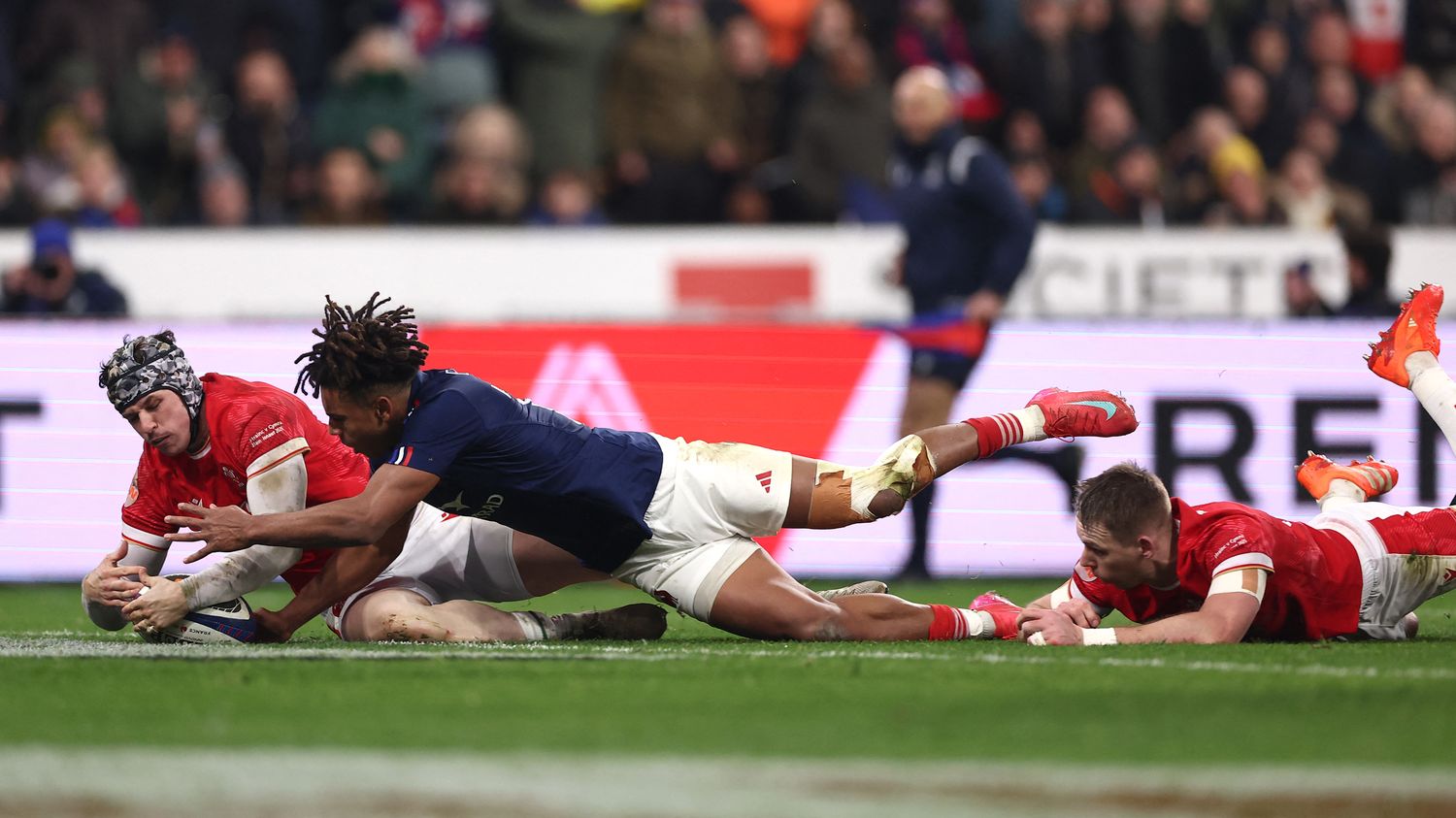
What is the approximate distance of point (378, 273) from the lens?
1560 cm

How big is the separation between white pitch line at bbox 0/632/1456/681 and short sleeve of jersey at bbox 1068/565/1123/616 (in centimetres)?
50

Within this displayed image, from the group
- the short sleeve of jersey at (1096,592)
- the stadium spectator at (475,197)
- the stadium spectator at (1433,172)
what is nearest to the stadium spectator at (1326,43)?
the stadium spectator at (1433,172)

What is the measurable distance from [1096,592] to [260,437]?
3.13 m

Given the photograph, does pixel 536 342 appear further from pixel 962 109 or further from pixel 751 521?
pixel 962 109

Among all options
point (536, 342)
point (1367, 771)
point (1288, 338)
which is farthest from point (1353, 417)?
point (1367, 771)

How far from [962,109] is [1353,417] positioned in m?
6.40

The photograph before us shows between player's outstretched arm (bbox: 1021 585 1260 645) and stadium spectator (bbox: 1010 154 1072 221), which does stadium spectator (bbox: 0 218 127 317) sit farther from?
player's outstretched arm (bbox: 1021 585 1260 645)

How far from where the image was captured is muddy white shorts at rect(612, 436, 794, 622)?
779 centimetres

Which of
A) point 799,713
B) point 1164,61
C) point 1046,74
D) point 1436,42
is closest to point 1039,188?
point 1046,74

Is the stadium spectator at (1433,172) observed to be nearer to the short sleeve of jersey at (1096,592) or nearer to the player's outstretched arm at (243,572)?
the short sleeve of jersey at (1096,592)

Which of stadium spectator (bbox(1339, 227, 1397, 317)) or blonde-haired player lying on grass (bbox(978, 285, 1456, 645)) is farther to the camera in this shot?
stadium spectator (bbox(1339, 227, 1397, 317))

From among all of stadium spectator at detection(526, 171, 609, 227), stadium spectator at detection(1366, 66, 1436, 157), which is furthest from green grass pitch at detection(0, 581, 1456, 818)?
stadium spectator at detection(1366, 66, 1436, 157)

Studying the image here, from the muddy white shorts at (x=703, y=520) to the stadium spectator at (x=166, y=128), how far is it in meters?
9.18

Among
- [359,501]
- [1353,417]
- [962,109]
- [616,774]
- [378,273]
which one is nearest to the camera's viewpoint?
[616,774]
